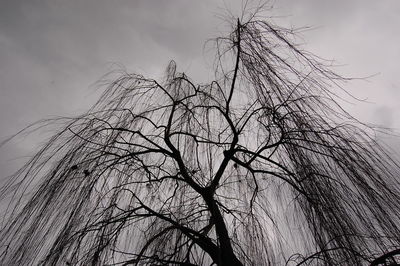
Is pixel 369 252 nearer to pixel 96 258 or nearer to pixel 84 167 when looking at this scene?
pixel 96 258

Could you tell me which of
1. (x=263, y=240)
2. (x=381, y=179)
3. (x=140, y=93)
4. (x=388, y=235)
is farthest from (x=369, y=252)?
(x=140, y=93)

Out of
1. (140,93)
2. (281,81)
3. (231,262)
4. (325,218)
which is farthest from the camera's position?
(140,93)

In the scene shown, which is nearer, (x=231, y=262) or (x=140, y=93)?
(x=231, y=262)

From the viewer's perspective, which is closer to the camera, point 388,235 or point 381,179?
point 388,235

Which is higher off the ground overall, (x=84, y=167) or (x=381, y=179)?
(x=84, y=167)

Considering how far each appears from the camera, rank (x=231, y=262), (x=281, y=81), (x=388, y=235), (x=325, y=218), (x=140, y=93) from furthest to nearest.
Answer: (x=140, y=93)
(x=281, y=81)
(x=231, y=262)
(x=325, y=218)
(x=388, y=235)

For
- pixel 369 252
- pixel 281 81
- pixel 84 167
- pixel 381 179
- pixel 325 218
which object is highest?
pixel 281 81

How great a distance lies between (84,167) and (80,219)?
0.39 meters

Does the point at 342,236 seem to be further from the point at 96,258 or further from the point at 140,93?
the point at 140,93

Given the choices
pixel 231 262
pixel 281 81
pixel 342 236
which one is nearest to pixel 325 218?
pixel 342 236

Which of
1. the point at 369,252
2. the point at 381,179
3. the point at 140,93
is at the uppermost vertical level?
the point at 140,93

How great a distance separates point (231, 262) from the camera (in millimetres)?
2414

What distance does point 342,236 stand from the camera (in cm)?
213

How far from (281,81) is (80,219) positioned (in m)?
1.78
